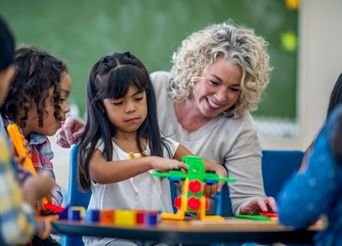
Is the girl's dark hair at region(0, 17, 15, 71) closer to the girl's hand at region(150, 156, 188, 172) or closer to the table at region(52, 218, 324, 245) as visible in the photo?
the table at region(52, 218, 324, 245)

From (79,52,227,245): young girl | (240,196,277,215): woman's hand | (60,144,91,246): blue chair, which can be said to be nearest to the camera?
(79,52,227,245): young girl

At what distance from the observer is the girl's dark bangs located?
94.9 inches

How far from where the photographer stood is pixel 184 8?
5258mm

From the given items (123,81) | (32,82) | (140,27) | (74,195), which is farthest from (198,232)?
(140,27)

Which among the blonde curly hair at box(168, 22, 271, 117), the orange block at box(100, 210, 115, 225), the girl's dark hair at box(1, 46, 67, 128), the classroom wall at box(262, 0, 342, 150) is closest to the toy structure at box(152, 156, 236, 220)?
the orange block at box(100, 210, 115, 225)

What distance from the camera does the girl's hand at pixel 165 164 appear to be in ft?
6.82

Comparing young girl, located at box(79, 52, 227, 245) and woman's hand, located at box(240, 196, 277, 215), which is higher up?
young girl, located at box(79, 52, 227, 245)

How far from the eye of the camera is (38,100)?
2.43 meters

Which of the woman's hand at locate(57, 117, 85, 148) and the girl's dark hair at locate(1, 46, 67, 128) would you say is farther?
the woman's hand at locate(57, 117, 85, 148)

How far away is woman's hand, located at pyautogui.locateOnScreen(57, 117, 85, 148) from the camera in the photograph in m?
2.77

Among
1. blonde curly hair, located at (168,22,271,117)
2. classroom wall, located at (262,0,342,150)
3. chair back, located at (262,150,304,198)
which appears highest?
classroom wall, located at (262,0,342,150)

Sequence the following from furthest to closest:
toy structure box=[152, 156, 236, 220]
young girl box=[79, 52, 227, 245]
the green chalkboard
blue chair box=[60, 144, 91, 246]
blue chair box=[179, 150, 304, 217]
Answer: the green chalkboard → blue chair box=[179, 150, 304, 217] → blue chair box=[60, 144, 91, 246] → young girl box=[79, 52, 227, 245] → toy structure box=[152, 156, 236, 220]

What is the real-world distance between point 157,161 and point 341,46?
12.3 feet

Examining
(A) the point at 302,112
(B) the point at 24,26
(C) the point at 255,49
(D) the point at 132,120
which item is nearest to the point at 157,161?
(D) the point at 132,120
